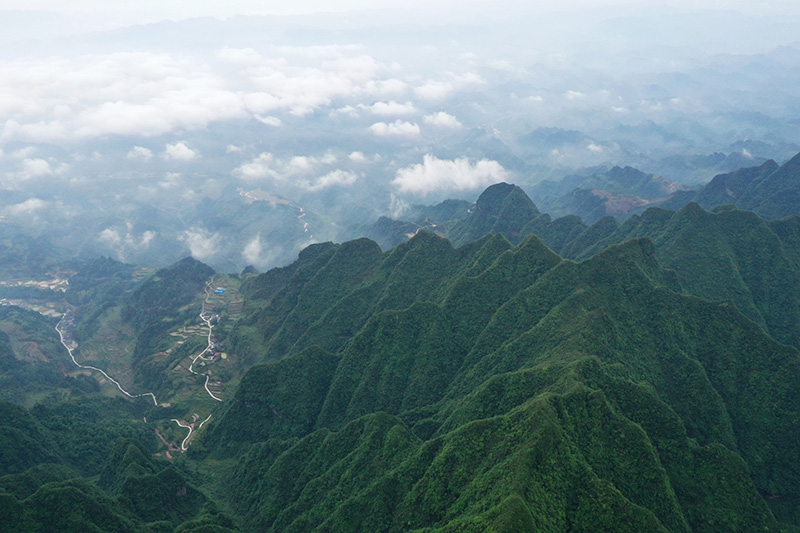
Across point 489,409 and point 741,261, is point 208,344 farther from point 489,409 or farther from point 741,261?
point 741,261

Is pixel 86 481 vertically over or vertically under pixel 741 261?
under

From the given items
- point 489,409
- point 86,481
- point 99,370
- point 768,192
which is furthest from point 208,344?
point 768,192

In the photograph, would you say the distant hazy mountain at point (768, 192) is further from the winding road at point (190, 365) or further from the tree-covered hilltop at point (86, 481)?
the tree-covered hilltop at point (86, 481)

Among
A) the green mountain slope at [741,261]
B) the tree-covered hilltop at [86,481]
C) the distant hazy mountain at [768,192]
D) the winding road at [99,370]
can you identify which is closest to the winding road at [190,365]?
the winding road at [99,370]

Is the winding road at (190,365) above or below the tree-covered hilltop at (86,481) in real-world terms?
below

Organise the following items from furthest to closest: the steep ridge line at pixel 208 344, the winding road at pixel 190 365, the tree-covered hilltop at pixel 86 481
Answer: the steep ridge line at pixel 208 344, the winding road at pixel 190 365, the tree-covered hilltop at pixel 86 481

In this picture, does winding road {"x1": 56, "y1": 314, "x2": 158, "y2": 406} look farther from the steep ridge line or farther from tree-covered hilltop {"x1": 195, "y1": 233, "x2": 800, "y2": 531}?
tree-covered hilltop {"x1": 195, "y1": 233, "x2": 800, "y2": 531}

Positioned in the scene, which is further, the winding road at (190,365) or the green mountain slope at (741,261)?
the winding road at (190,365)

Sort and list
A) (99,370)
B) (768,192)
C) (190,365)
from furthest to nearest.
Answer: (768,192) < (99,370) < (190,365)

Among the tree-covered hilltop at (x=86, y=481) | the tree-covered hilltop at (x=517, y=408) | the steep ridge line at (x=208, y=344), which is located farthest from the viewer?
the steep ridge line at (x=208, y=344)

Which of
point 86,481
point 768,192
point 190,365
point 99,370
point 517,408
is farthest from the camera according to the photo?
point 768,192
